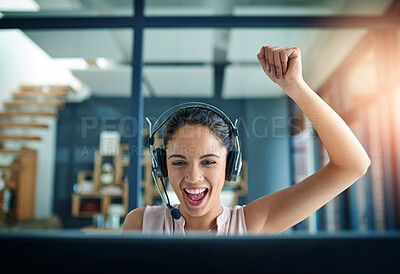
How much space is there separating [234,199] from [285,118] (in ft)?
5.20

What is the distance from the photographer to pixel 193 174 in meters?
0.82

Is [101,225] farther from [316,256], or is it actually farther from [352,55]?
[316,256]

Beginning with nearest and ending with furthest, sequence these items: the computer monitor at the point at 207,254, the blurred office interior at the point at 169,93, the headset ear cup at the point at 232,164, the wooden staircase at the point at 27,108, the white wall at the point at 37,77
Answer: the computer monitor at the point at 207,254, the headset ear cup at the point at 232,164, the blurred office interior at the point at 169,93, the wooden staircase at the point at 27,108, the white wall at the point at 37,77

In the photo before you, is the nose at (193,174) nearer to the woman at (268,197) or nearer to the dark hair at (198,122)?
the woman at (268,197)

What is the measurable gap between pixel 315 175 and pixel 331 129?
0.44 ft

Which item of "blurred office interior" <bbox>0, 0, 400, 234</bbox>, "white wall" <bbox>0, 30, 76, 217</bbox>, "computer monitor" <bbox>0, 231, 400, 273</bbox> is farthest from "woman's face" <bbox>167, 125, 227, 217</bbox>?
"white wall" <bbox>0, 30, 76, 217</bbox>

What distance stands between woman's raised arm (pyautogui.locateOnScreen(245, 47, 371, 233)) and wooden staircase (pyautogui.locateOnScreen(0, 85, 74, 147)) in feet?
14.8

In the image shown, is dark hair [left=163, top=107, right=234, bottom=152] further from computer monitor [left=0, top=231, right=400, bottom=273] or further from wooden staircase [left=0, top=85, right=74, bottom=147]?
wooden staircase [left=0, top=85, right=74, bottom=147]

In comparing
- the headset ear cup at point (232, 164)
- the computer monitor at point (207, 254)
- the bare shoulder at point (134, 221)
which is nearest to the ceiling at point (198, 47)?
the headset ear cup at point (232, 164)

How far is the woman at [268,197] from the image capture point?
0.75 meters

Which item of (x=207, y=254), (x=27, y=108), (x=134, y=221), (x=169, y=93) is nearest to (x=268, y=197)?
(x=134, y=221)

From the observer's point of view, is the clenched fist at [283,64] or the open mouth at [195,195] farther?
the open mouth at [195,195]

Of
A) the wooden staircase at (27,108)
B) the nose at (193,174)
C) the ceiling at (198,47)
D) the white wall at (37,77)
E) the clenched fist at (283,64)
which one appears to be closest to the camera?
the clenched fist at (283,64)

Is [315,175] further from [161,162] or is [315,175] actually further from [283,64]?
[161,162]
